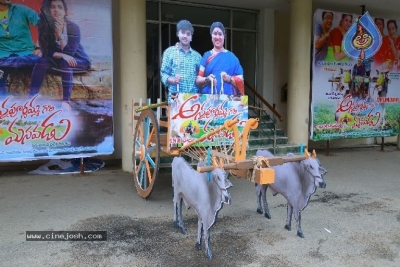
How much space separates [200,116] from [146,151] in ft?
3.00

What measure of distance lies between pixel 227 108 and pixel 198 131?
1.64 ft

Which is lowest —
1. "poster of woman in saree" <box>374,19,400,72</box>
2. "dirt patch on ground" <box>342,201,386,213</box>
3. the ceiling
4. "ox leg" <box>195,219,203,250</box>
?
"dirt patch on ground" <box>342,201,386,213</box>

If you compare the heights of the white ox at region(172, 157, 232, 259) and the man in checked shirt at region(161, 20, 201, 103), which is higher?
the man in checked shirt at region(161, 20, 201, 103)

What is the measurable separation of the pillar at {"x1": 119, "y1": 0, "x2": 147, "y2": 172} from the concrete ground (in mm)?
1106

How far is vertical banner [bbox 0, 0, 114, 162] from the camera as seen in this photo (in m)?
6.27

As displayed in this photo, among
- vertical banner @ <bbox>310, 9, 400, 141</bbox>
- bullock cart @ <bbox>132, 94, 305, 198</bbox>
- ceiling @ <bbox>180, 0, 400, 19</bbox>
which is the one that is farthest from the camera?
ceiling @ <bbox>180, 0, 400, 19</bbox>

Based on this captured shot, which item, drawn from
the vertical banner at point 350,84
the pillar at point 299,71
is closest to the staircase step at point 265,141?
the pillar at point 299,71

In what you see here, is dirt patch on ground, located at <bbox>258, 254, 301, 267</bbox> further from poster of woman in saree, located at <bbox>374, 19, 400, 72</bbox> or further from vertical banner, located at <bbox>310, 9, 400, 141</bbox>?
poster of woman in saree, located at <bbox>374, 19, 400, 72</bbox>

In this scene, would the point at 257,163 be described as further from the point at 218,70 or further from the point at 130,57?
the point at 130,57

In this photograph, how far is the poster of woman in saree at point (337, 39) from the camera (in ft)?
28.6

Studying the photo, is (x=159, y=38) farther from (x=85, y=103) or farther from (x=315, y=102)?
(x=315, y=102)

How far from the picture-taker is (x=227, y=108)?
187 inches

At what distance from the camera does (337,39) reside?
28.7ft

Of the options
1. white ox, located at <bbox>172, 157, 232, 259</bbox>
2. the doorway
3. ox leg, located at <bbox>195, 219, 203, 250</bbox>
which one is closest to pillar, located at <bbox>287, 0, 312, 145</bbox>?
the doorway
